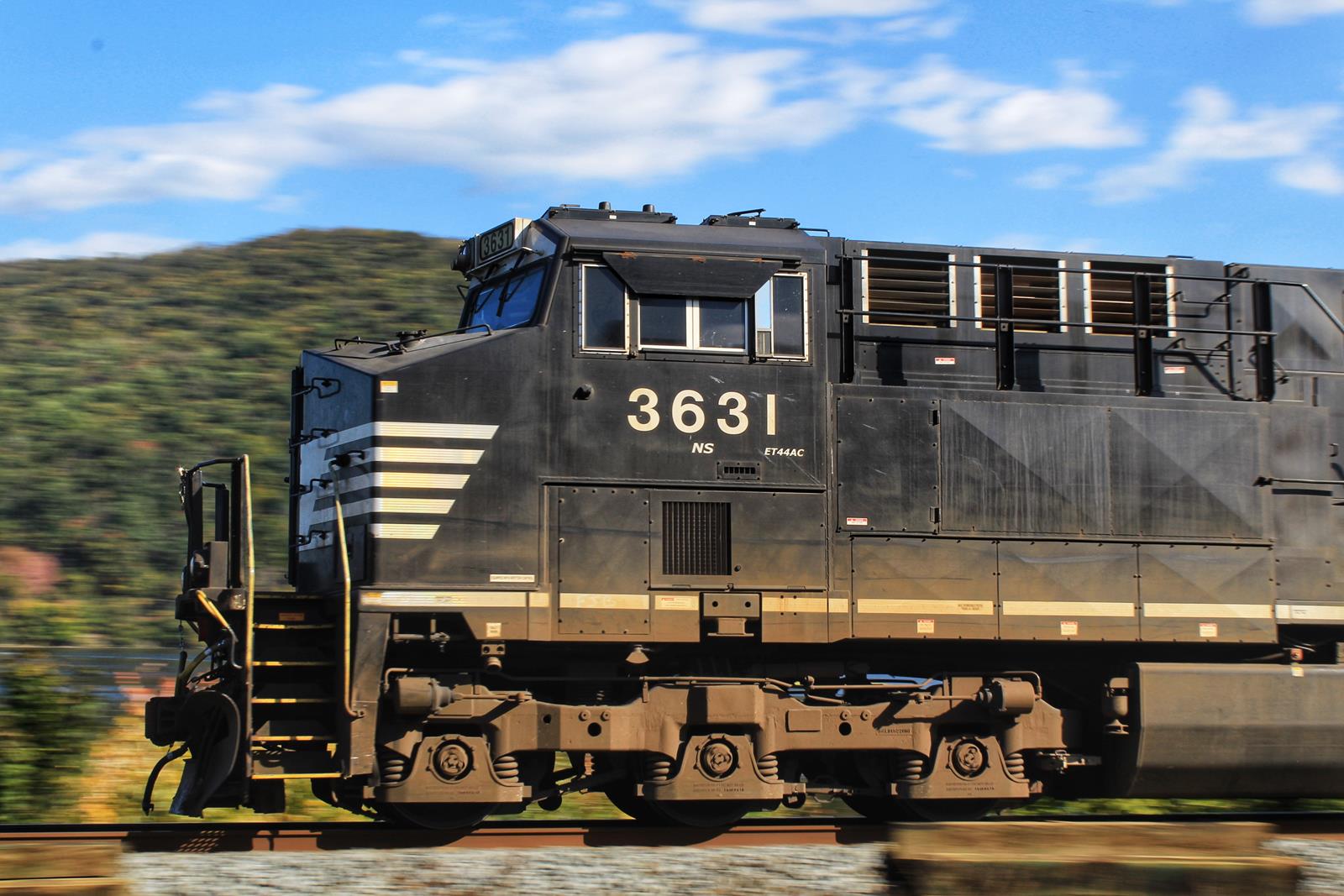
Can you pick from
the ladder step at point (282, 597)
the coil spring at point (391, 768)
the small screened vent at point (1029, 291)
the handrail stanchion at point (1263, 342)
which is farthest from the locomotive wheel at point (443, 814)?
the handrail stanchion at point (1263, 342)

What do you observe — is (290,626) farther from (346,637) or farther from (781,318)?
(781,318)

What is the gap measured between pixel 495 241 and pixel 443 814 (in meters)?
4.37

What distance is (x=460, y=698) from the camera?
374 inches

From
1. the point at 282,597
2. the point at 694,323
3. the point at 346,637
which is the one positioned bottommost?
the point at 346,637

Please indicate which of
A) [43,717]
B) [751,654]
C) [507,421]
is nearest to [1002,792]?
[751,654]

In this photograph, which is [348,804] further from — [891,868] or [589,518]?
[891,868]

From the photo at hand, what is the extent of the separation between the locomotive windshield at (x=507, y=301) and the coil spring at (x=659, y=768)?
320 cm

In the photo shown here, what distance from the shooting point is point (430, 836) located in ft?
31.4

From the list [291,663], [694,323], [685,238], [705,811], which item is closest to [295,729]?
[291,663]

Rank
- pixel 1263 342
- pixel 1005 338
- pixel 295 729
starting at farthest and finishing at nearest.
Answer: pixel 1263 342
pixel 1005 338
pixel 295 729

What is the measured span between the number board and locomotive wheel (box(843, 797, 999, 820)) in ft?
16.2

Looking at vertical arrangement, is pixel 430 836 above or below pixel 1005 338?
below

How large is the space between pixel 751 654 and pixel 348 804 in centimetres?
308

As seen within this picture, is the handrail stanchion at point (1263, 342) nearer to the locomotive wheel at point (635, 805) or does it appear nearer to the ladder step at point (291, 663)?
the locomotive wheel at point (635, 805)
